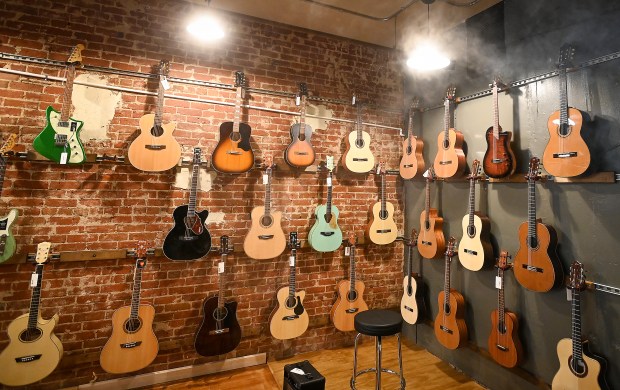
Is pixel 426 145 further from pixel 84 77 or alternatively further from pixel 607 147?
pixel 84 77

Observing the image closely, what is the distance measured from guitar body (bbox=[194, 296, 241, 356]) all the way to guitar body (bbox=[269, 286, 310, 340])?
348mm

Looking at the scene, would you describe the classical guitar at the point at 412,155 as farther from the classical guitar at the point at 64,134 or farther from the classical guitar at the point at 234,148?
the classical guitar at the point at 64,134

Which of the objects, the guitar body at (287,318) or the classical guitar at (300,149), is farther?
the classical guitar at (300,149)

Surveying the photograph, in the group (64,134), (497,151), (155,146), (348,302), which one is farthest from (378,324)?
(64,134)

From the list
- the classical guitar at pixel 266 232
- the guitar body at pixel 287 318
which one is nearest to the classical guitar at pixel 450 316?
the guitar body at pixel 287 318

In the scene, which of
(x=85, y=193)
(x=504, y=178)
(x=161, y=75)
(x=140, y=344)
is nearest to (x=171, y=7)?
(x=161, y=75)

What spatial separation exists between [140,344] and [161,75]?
229 cm

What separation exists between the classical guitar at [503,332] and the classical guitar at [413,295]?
83 centimetres

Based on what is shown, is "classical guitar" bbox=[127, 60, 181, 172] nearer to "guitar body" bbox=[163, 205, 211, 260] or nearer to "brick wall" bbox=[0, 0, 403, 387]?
"brick wall" bbox=[0, 0, 403, 387]

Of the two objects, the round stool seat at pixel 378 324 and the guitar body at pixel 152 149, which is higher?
the guitar body at pixel 152 149

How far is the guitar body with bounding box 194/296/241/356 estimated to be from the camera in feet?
9.21

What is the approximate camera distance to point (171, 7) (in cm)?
298

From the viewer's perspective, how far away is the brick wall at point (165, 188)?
255cm

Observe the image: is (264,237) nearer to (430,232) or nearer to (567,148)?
(430,232)
